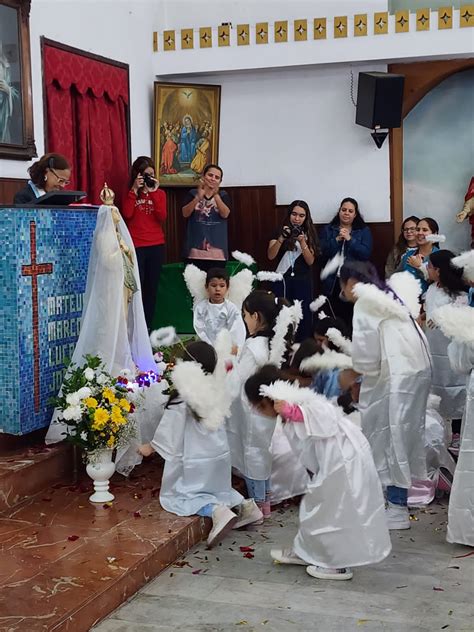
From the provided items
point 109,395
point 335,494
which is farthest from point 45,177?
point 335,494

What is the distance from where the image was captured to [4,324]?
492cm

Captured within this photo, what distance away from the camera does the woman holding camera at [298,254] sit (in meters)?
8.10

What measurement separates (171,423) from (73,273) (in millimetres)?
1212

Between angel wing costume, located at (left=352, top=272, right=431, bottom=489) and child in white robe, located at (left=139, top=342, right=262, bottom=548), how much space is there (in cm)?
75

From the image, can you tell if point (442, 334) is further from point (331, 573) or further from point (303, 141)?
point (303, 141)

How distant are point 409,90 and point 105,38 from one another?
115 inches

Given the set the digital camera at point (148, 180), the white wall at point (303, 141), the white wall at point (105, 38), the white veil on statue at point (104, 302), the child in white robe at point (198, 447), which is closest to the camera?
the child in white robe at point (198, 447)

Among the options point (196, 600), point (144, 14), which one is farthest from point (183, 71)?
point (196, 600)

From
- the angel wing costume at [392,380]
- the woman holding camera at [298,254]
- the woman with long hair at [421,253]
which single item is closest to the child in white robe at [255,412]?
the angel wing costume at [392,380]

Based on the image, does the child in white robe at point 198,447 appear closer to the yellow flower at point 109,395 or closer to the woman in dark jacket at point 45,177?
the yellow flower at point 109,395

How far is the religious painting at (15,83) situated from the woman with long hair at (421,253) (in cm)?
299

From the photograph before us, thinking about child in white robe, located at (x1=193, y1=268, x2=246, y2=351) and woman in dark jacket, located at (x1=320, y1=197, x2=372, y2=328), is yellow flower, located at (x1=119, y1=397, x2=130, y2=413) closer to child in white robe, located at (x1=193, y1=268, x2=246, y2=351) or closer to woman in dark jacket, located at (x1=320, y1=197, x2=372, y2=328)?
child in white robe, located at (x1=193, y1=268, x2=246, y2=351)

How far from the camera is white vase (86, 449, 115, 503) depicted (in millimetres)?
4812

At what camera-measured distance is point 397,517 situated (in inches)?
190
